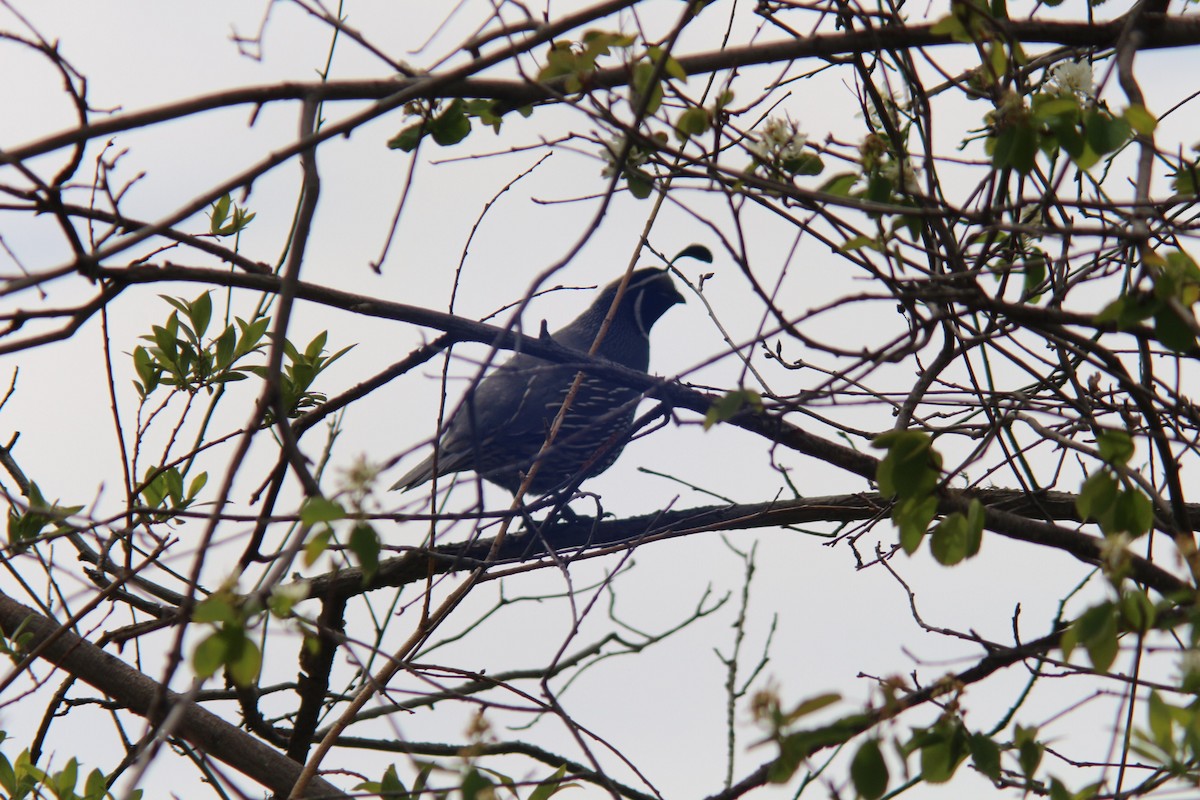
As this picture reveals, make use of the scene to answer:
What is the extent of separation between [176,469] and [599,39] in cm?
205

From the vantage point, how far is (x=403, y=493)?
17.3ft

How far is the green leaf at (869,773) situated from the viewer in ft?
5.14

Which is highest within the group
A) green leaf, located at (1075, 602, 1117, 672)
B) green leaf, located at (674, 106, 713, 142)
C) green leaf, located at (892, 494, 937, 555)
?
green leaf, located at (674, 106, 713, 142)

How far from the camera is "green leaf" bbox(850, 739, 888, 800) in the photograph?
1566 millimetres

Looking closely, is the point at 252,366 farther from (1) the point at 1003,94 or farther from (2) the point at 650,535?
(1) the point at 1003,94

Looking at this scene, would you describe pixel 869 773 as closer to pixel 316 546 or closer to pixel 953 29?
pixel 316 546

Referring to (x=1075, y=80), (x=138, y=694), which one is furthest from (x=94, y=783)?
(x=1075, y=80)

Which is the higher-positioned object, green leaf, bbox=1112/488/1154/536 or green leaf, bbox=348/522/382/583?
green leaf, bbox=1112/488/1154/536

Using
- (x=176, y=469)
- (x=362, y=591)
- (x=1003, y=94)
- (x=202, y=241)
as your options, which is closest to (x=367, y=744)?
(x=362, y=591)

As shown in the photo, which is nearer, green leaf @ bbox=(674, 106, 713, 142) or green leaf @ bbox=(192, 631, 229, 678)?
green leaf @ bbox=(192, 631, 229, 678)

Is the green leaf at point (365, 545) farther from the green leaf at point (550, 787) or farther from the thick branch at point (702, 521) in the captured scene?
the thick branch at point (702, 521)

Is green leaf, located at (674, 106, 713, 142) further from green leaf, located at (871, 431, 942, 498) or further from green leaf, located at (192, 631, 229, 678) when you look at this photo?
green leaf, located at (192, 631, 229, 678)

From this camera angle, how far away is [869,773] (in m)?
1.57

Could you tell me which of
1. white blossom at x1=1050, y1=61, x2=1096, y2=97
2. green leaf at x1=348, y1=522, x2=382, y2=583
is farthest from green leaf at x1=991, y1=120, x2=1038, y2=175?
green leaf at x1=348, y1=522, x2=382, y2=583
